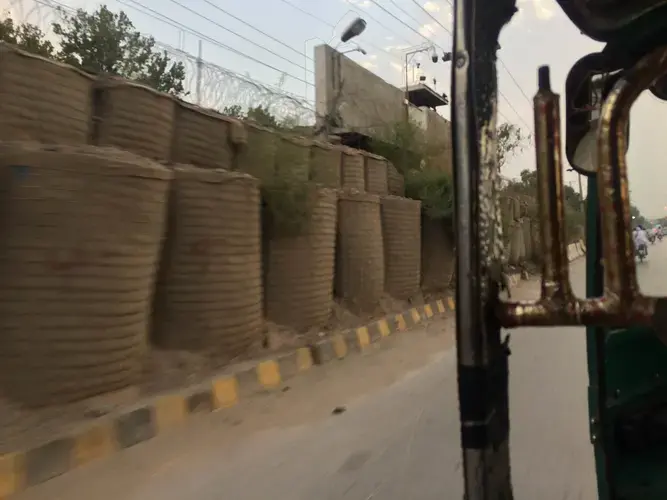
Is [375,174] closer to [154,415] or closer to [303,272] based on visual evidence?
[303,272]

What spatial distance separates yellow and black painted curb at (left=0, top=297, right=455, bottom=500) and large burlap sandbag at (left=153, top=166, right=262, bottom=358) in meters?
0.25

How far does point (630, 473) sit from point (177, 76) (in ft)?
16.8

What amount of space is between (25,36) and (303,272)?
242 cm

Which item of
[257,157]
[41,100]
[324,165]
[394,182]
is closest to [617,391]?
[41,100]

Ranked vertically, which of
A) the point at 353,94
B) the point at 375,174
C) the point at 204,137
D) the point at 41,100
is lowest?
the point at 41,100

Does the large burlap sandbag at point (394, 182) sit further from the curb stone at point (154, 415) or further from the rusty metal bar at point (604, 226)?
the rusty metal bar at point (604, 226)

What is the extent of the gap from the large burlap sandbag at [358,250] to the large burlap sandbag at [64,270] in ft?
9.83

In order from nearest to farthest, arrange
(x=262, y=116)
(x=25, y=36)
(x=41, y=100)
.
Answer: (x=41, y=100)
(x=25, y=36)
(x=262, y=116)

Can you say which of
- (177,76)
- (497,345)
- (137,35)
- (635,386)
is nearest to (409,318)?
(177,76)

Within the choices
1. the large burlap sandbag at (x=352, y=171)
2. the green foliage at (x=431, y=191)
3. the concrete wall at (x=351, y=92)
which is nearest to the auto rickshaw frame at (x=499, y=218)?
the large burlap sandbag at (x=352, y=171)

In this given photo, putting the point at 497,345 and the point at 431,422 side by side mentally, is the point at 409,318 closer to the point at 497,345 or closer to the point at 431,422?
the point at 431,422

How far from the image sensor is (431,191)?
27.0 ft

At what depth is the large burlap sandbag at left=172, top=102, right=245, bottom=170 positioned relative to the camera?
417 centimetres

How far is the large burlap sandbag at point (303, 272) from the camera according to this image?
181 inches
